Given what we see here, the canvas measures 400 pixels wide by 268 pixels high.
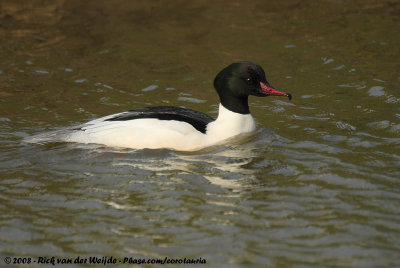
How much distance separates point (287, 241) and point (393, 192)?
63.5 inches

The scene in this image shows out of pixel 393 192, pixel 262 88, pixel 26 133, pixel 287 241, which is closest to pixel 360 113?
pixel 262 88

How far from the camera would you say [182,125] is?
26.1ft

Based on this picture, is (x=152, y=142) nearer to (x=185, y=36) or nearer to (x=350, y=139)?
(x=350, y=139)

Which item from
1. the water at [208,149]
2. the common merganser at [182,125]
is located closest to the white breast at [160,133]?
the common merganser at [182,125]

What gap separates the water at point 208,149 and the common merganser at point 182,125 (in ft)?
0.53

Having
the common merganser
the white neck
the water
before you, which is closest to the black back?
the common merganser

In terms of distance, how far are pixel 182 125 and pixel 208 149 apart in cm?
48

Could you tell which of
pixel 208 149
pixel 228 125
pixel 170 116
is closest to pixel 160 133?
pixel 170 116

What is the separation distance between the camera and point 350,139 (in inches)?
321

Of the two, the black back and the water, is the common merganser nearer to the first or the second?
the black back

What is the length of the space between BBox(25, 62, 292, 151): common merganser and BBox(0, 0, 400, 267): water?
0.53 ft

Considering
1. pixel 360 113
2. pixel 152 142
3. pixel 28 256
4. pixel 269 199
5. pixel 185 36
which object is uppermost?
pixel 185 36

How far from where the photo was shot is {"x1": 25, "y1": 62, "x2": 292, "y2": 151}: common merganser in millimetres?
7938

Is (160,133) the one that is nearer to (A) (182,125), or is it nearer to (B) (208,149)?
(A) (182,125)
